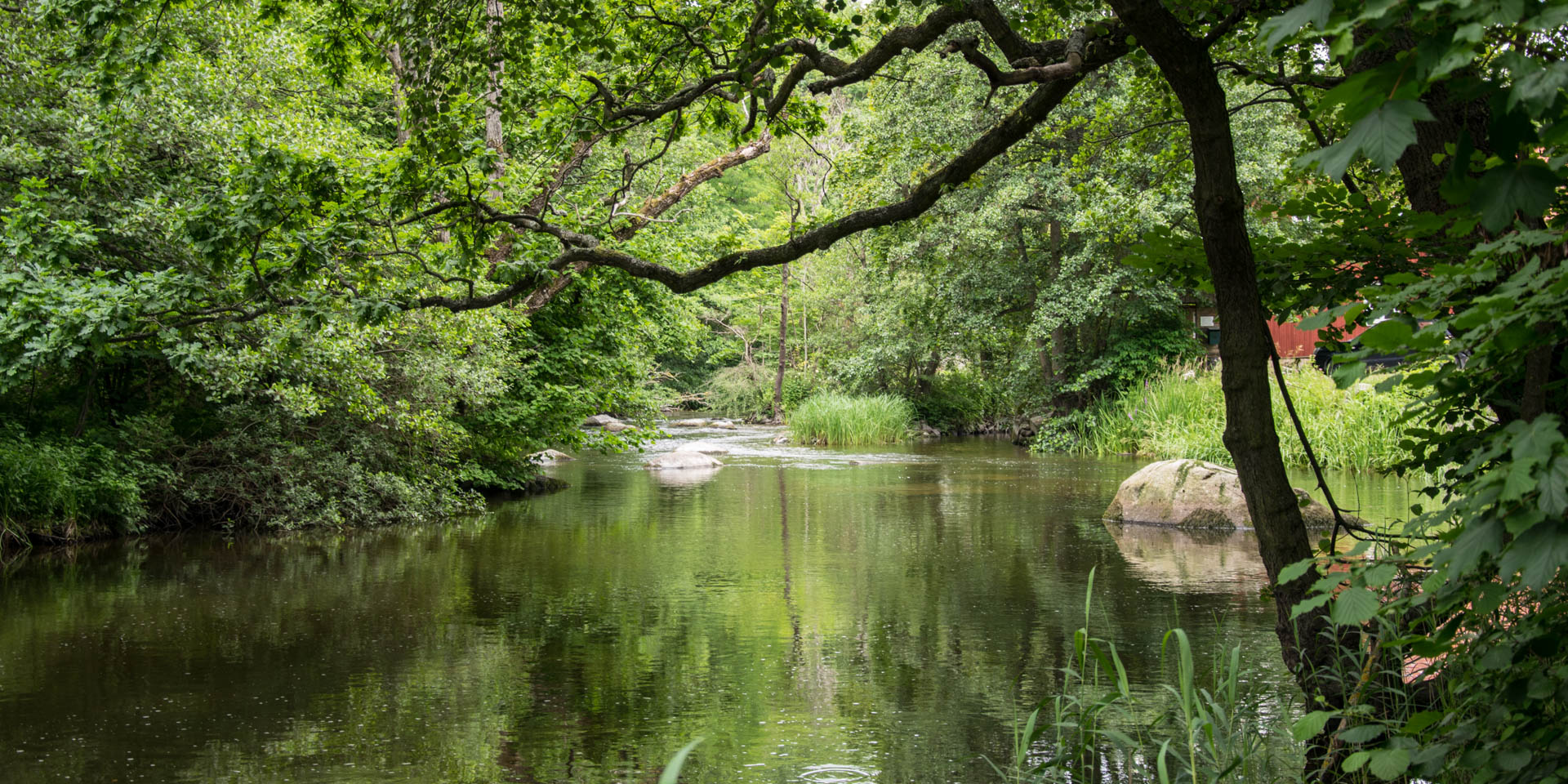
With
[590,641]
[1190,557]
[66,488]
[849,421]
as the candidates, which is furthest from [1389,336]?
[849,421]

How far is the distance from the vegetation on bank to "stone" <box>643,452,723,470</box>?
698 centimetres

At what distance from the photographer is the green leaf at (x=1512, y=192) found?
162cm

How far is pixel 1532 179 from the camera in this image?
5.40 feet

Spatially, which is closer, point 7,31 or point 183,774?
point 183,774

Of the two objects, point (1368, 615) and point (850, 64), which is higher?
point (850, 64)

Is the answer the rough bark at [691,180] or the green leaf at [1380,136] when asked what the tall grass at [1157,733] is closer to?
the green leaf at [1380,136]

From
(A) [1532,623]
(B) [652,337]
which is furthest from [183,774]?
(B) [652,337]

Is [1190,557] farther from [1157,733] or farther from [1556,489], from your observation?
[1556,489]

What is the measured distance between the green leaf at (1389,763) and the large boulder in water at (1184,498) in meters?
10.3

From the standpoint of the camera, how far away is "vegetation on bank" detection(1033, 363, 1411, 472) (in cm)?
1627

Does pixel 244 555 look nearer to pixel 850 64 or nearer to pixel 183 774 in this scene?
pixel 183 774

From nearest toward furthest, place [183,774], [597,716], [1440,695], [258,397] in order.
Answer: [1440,695] → [183,774] → [597,716] → [258,397]

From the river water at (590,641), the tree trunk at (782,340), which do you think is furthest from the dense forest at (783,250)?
the tree trunk at (782,340)

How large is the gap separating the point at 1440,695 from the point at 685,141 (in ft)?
58.3
